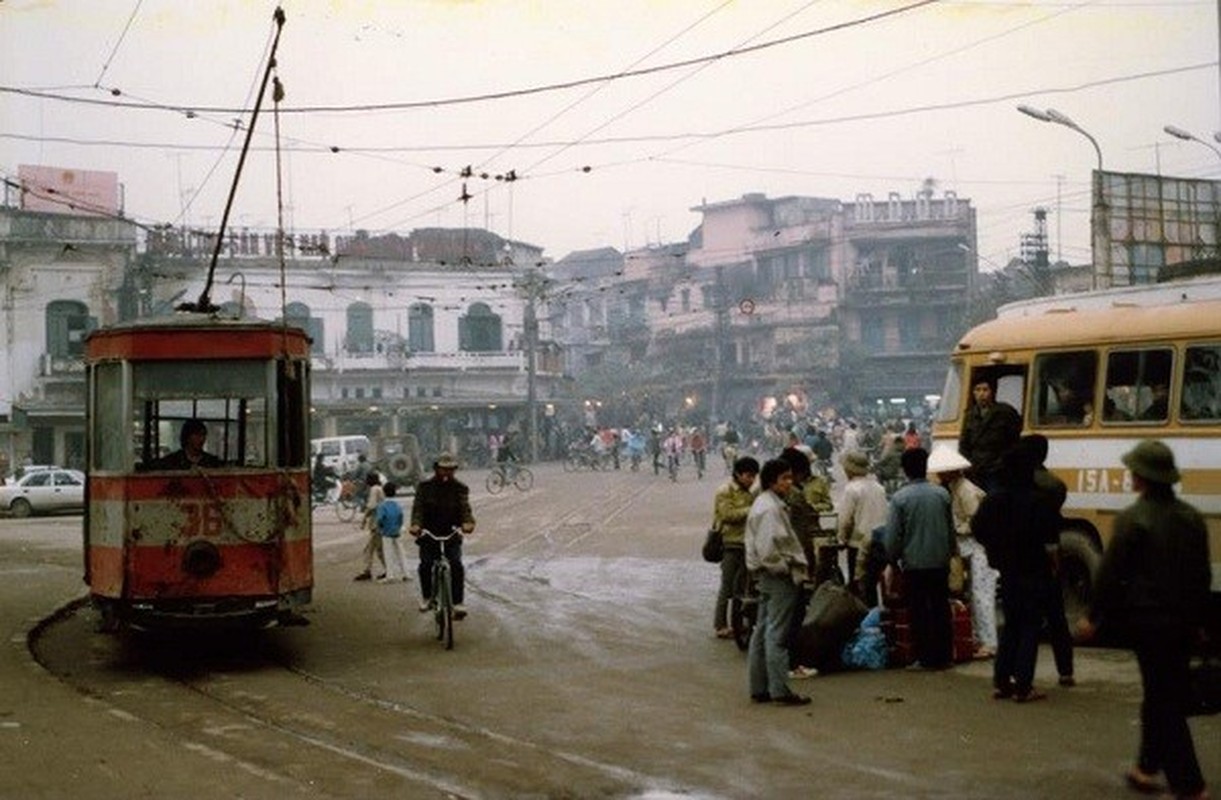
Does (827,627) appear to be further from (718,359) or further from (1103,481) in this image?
(718,359)

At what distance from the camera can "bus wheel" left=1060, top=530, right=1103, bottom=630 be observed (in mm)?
12352

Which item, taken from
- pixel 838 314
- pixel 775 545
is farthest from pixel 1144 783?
pixel 838 314

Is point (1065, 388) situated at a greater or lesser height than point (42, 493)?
greater

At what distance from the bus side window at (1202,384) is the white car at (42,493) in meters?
35.7

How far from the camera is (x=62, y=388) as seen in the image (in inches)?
2117

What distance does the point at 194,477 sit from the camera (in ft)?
39.9

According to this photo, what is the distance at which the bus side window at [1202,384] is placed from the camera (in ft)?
38.1

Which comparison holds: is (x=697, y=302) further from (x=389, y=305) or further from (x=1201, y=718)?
(x=1201, y=718)

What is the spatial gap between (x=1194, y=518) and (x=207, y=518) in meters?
8.07

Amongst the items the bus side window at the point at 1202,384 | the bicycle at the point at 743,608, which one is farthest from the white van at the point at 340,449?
the bus side window at the point at 1202,384

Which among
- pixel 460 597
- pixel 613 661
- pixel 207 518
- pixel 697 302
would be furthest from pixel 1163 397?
pixel 697 302

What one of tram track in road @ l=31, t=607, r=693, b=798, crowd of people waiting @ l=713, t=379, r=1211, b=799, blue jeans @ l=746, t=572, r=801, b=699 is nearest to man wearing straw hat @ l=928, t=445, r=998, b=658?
crowd of people waiting @ l=713, t=379, r=1211, b=799

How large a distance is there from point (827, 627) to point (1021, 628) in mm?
1926

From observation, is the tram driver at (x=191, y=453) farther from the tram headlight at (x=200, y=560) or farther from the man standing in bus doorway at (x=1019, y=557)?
the man standing in bus doorway at (x=1019, y=557)
